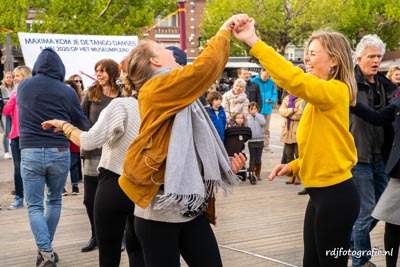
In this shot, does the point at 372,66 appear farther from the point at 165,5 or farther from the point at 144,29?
the point at 144,29

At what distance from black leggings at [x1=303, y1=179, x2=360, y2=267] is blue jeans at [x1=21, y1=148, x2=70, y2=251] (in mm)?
2750

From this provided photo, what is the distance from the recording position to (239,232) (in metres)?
7.58

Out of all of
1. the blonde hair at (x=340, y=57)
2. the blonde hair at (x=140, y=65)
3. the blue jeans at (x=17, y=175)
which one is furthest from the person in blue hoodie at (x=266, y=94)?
the blonde hair at (x=140, y=65)

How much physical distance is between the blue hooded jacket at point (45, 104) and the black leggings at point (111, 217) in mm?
1187

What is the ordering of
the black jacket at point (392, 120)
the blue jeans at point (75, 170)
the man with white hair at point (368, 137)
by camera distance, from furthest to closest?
the blue jeans at point (75, 170)
the man with white hair at point (368, 137)
the black jacket at point (392, 120)

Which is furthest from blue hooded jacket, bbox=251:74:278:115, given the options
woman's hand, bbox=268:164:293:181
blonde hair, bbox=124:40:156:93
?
blonde hair, bbox=124:40:156:93

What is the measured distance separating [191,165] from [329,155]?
0.88 meters

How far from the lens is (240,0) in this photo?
148 feet

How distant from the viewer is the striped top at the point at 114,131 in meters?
4.61

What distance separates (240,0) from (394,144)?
4045 centimetres

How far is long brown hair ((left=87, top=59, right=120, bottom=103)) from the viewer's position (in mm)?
6352

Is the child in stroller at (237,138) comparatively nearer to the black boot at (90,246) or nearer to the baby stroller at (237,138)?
the baby stroller at (237,138)

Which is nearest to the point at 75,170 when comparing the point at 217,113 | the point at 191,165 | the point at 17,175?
the point at 17,175

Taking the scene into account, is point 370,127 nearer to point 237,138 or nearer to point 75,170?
point 237,138
